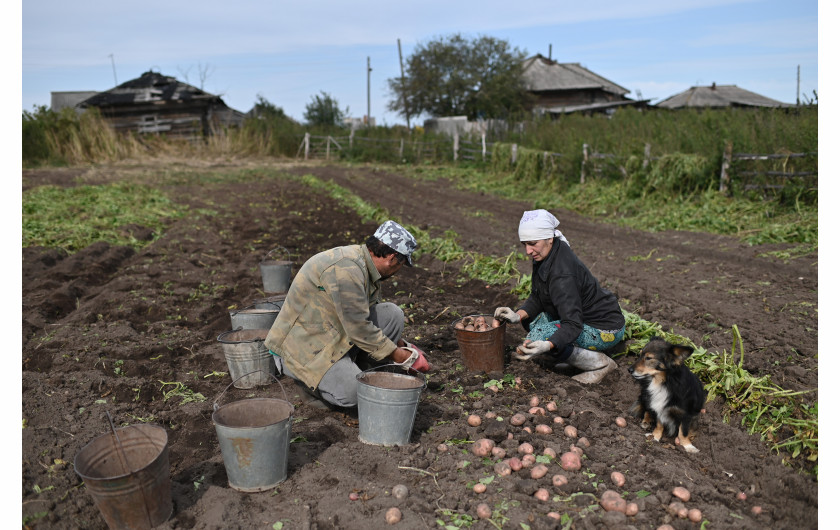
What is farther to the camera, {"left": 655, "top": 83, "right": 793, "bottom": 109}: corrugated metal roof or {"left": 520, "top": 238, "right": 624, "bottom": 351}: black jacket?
{"left": 655, "top": 83, "right": 793, "bottom": 109}: corrugated metal roof

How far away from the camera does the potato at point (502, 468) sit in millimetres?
3119

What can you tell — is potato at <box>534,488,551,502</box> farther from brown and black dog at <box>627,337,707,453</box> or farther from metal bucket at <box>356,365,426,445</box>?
brown and black dog at <box>627,337,707,453</box>

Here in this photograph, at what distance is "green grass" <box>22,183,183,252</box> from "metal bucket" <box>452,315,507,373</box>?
7.37 m

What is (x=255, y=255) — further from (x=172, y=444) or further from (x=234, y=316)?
(x=172, y=444)

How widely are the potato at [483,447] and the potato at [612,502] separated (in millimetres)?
710

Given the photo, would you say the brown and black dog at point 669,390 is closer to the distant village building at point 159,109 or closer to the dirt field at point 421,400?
the dirt field at point 421,400

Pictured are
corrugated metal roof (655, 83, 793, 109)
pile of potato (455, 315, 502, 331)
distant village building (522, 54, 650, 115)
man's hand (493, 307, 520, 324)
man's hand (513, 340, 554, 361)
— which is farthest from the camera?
distant village building (522, 54, 650, 115)

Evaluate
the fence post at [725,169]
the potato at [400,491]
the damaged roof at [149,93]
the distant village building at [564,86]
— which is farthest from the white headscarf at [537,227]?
the distant village building at [564,86]

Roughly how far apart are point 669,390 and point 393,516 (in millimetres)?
1742

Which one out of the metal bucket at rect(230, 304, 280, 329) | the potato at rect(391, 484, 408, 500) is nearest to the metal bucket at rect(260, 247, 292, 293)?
the metal bucket at rect(230, 304, 280, 329)

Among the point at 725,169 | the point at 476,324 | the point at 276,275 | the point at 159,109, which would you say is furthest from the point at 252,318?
the point at 159,109

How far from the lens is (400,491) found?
9.65 ft

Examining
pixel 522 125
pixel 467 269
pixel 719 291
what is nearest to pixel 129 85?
pixel 522 125

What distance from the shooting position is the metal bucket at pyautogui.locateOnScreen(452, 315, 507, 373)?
14.1ft
